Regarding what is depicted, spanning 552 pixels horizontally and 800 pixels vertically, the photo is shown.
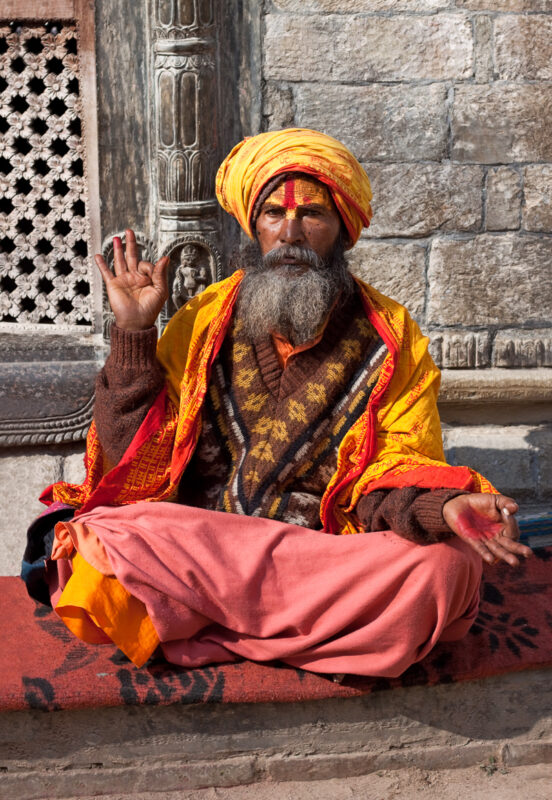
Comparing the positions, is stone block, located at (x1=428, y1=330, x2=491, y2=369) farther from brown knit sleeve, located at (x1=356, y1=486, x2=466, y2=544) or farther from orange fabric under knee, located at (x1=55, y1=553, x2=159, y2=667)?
orange fabric under knee, located at (x1=55, y1=553, x2=159, y2=667)

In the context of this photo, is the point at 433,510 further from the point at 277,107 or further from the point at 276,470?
the point at 277,107

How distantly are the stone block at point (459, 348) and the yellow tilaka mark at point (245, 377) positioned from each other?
1.36m

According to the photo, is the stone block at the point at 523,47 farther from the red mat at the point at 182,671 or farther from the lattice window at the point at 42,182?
the red mat at the point at 182,671

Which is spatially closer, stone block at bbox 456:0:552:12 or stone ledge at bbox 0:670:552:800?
stone ledge at bbox 0:670:552:800

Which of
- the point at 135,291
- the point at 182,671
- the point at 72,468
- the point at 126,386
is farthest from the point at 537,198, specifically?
the point at 182,671

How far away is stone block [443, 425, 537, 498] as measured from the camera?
4.12 metres

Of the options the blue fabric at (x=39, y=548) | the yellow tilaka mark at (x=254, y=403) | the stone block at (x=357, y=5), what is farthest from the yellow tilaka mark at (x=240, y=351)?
the stone block at (x=357, y=5)

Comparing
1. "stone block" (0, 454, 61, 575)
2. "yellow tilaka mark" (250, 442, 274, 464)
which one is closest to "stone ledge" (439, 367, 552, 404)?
"yellow tilaka mark" (250, 442, 274, 464)

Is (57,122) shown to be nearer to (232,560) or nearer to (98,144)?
(98,144)

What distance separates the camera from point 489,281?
4.07m

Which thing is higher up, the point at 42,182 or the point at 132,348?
the point at 42,182

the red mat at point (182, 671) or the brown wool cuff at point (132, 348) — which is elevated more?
the brown wool cuff at point (132, 348)

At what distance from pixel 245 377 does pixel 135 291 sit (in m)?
0.46

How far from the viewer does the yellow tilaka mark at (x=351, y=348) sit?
2961 mm
